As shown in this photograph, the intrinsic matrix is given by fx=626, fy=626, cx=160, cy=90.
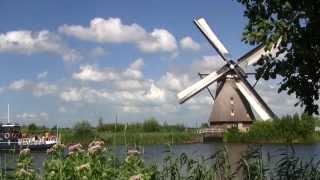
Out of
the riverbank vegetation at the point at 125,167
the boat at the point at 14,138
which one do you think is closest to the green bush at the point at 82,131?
the boat at the point at 14,138

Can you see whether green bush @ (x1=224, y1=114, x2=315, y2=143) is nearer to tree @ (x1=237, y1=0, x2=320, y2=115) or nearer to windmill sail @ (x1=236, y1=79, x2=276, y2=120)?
windmill sail @ (x1=236, y1=79, x2=276, y2=120)

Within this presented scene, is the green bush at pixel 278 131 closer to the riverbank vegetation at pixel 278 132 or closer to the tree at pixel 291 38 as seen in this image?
the riverbank vegetation at pixel 278 132

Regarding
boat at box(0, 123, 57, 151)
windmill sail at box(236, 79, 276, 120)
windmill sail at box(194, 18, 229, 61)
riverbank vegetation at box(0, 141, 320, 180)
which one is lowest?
riverbank vegetation at box(0, 141, 320, 180)

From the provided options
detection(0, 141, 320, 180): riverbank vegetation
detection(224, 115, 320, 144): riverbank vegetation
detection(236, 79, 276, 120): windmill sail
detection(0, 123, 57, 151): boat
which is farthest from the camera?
detection(236, 79, 276, 120): windmill sail

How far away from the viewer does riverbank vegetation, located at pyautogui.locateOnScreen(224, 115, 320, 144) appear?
5909 centimetres

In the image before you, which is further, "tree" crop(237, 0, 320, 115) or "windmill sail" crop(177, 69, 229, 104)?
"windmill sail" crop(177, 69, 229, 104)

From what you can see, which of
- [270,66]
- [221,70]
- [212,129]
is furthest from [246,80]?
[270,66]

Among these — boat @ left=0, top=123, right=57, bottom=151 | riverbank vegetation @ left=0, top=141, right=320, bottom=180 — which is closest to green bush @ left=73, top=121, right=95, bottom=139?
boat @ left=0, top=123, right=57, bottom=151

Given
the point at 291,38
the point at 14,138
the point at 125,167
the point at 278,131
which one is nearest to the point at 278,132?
the point at 278,131

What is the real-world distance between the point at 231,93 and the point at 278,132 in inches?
229

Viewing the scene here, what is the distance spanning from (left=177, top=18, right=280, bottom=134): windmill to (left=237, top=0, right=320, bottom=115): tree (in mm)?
49483

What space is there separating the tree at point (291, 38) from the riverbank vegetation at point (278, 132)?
1950 inches

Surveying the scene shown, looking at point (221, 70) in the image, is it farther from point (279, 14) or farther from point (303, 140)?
point (279, 14)

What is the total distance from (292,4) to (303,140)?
53.2 meters
